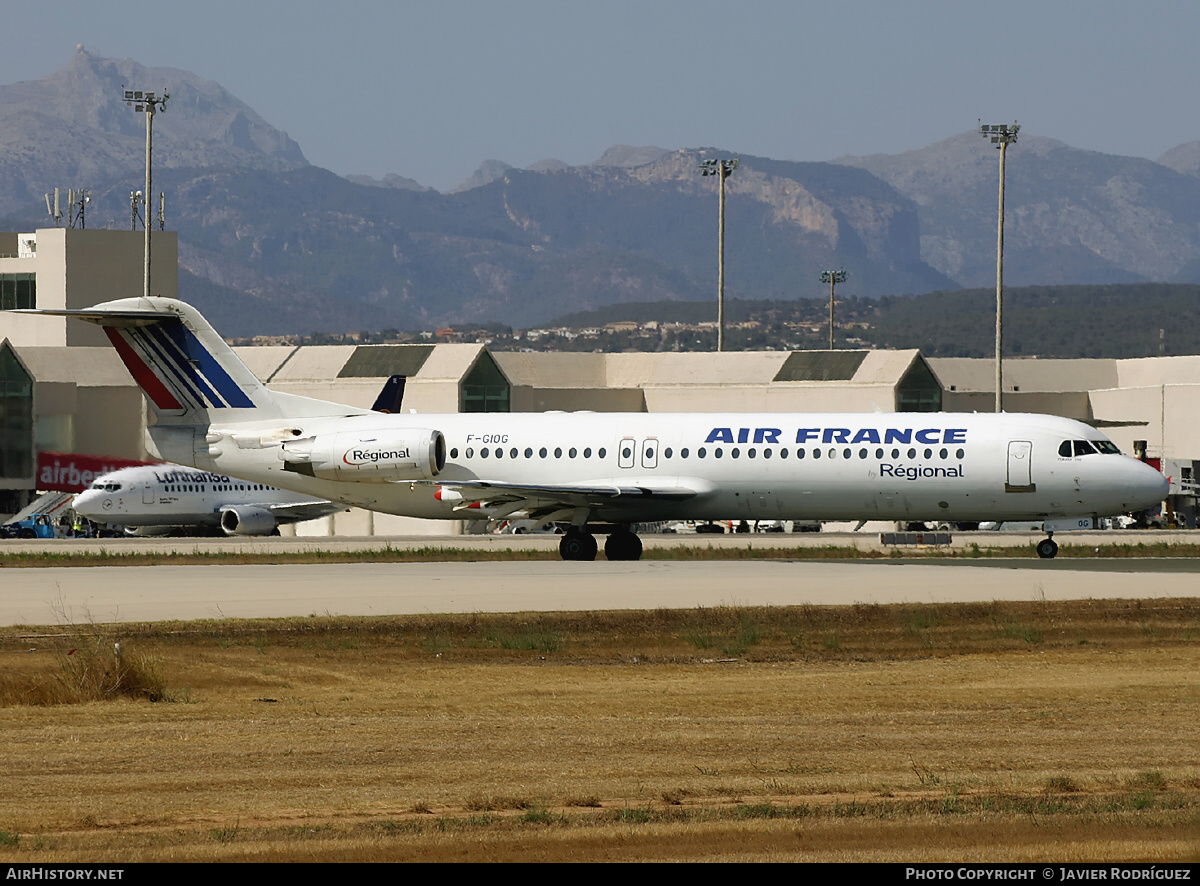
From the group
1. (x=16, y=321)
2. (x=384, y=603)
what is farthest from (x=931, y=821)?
(x=16, y=321)

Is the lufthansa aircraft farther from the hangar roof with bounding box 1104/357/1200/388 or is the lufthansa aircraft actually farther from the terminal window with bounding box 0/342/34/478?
the hangar roof with bounding box 1104/357/1200/388

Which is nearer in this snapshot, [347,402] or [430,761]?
[430,761]

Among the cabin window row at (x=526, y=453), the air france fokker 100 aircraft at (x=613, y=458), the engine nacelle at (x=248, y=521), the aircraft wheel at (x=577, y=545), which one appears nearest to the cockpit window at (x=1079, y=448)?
the air france fokker 100 aircraft at (x=613, y=458)

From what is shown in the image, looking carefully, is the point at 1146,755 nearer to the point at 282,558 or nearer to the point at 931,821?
the point at 931,821

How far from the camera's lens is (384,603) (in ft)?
95.2

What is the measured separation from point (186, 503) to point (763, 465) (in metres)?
36.0

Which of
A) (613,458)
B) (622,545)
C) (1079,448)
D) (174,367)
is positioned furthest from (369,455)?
(1079,448)

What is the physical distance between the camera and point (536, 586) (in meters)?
33.1

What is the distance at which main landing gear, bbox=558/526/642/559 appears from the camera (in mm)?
41781

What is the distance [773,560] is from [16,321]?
80.8 metres

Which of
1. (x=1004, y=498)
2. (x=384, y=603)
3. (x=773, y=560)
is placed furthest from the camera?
(x=773, y=560)

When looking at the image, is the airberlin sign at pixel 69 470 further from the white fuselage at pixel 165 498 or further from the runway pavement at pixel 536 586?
the runway pavement at pixel 536 586

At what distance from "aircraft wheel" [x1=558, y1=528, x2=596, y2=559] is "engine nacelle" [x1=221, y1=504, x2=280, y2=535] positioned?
2777cm

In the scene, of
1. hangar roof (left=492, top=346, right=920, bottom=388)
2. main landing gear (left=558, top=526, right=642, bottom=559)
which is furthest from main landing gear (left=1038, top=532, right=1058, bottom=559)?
hangar roof (left=492, top=346, right=920, bottom=388)
